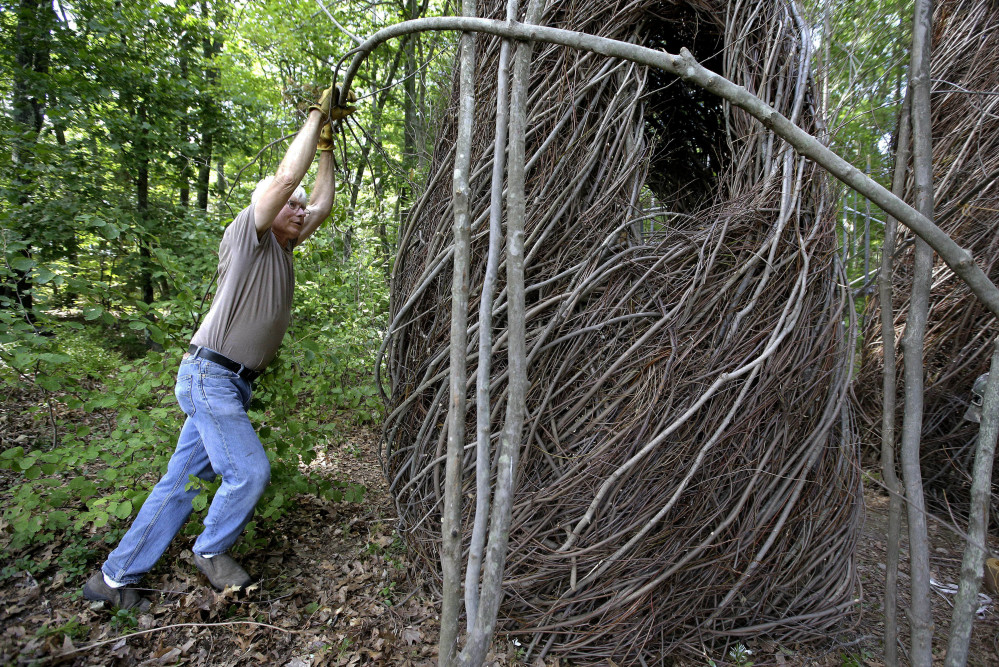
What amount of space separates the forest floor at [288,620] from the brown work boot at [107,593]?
0.05m

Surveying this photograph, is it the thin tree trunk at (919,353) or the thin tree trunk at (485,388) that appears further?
the thin tree trunk at (919,353)

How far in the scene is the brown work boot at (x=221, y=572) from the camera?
89.9 inches

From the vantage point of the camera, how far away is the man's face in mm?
2441

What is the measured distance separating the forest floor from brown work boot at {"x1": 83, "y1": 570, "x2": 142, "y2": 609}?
0.05 meters

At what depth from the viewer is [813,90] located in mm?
2273

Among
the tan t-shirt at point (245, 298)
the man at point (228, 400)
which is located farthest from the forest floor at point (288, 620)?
the tan t-shirt at point (245, 298)

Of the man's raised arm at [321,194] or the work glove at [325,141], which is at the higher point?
the work glove at [325,141]

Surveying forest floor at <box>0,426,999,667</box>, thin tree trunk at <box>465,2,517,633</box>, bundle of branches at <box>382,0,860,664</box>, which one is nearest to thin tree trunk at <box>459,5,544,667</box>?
thin tree trunk at <box>465,2,517,633</box>

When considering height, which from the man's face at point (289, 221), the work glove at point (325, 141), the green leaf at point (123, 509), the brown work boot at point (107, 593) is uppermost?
the work glove at point (325, 141)

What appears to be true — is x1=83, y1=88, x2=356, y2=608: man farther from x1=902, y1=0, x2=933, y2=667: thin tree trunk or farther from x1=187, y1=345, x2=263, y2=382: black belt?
x1=902, y1=0, x2=933, y2=667: thin tree trunk

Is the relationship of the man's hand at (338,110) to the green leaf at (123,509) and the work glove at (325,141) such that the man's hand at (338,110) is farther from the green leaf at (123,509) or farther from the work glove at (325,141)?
the green leaf at (123,509)

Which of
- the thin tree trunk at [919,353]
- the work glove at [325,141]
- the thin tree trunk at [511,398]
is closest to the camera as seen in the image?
the thin tree trunk at [511,398]

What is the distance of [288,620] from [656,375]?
195cm

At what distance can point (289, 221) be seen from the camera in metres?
2.46
